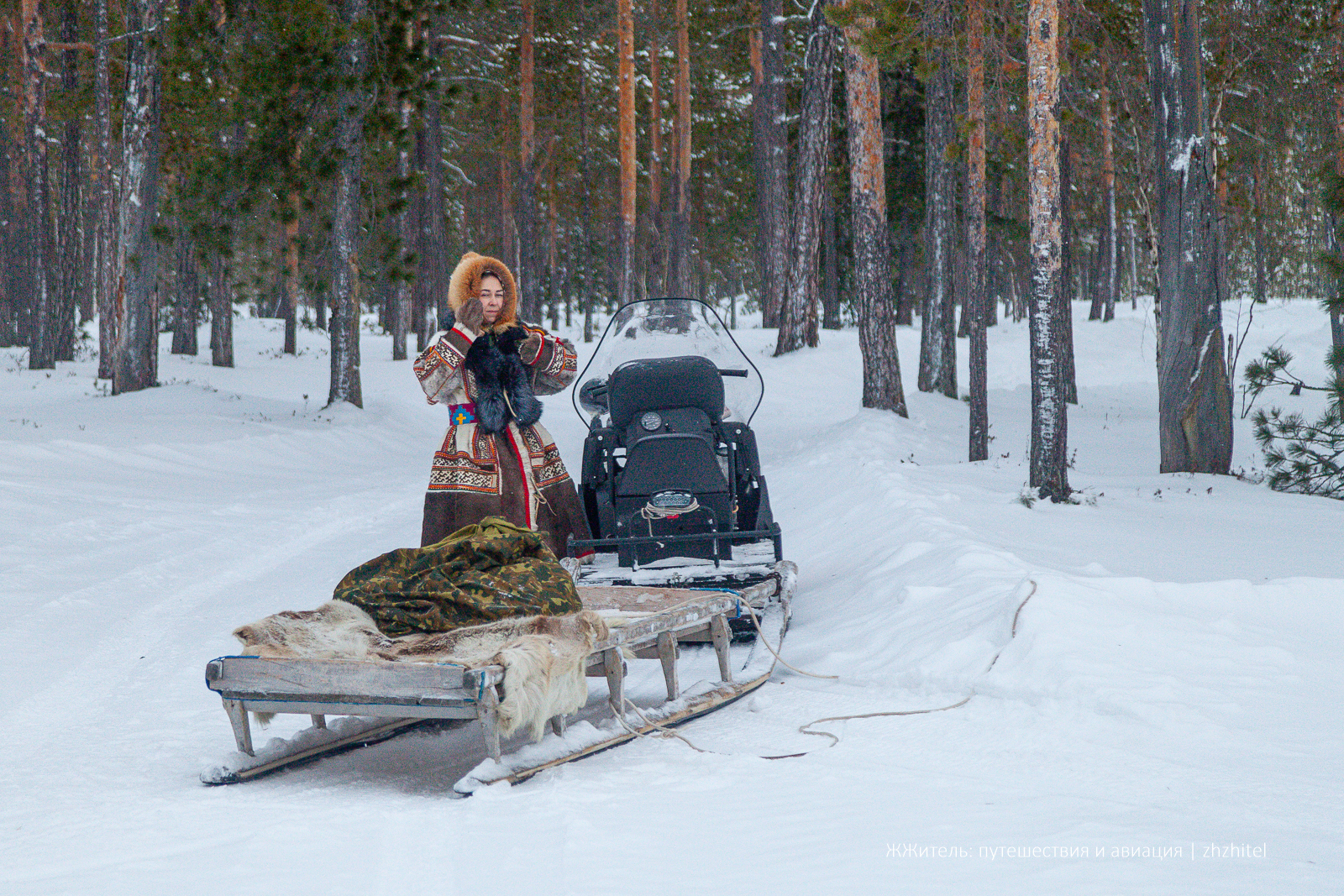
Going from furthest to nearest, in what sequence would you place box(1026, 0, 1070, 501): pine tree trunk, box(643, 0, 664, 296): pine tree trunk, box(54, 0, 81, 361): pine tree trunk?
box(643, 0, 664, 296): pine tree trunk < box(54, 0, 81, 361): pine tree trunk < box(1026, 0, 1070, 501): pine tree trunk

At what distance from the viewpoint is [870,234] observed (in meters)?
13.8

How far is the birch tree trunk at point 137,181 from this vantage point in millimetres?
14898

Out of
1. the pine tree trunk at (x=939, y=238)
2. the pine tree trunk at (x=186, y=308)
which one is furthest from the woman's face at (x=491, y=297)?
the pine tree trunk at (x=186, y=308)

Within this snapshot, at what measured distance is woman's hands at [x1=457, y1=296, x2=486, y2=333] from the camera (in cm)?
635

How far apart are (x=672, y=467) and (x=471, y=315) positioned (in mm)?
1581

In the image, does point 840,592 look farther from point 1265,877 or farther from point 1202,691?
point 1265,877

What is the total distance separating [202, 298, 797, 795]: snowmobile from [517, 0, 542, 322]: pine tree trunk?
17.0 metres

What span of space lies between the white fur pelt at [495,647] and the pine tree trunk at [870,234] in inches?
410

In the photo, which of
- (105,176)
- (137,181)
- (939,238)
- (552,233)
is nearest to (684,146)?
(939,238)

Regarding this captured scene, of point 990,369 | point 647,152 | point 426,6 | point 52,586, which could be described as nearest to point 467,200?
point 647,152

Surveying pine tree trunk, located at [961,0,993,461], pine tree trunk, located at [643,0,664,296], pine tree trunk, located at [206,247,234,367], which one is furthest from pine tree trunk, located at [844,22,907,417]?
pine tree trunk, located at [206,247,234,367]

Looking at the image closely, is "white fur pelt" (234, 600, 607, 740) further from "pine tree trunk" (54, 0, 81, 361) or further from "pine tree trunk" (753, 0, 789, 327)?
"pine tree trunk" (54, 0, 81, 361)

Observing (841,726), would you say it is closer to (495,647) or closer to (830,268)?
(495,647)

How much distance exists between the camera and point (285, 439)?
1345cm
